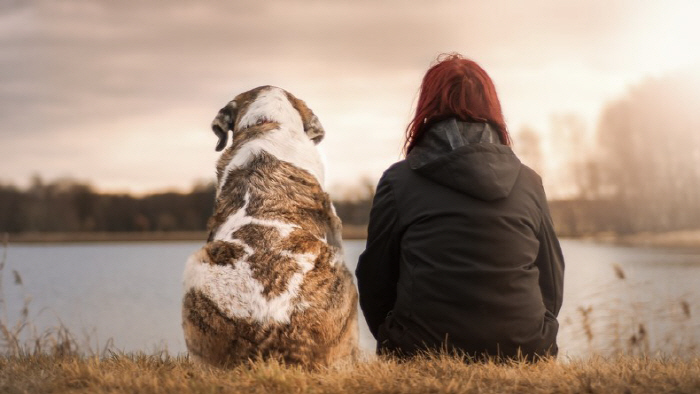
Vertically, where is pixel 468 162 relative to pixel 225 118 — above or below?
below

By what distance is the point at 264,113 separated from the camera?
569 cm

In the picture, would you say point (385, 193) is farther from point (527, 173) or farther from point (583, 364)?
point (583, 364)

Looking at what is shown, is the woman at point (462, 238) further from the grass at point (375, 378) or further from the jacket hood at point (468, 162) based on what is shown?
the grass at point (375, 378)

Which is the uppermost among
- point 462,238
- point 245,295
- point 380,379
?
point 462,238

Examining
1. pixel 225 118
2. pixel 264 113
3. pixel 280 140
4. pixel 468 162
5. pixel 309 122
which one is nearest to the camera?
pixel 468 162

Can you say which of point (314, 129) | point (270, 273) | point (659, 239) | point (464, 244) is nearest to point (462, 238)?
point (464, 244)

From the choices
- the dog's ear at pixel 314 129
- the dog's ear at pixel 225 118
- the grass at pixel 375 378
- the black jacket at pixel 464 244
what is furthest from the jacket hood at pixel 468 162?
the dog's ear at pixel 225 118

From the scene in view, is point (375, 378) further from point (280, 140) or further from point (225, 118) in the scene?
point (225, 118)

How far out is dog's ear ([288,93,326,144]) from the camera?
19.3ft

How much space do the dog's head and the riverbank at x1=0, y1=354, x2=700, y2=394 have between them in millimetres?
2110

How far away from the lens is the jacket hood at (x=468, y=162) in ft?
14.6

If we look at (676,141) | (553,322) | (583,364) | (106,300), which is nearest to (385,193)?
(553,322)

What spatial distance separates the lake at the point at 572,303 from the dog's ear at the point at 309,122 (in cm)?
117

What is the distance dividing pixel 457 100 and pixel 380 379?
6.82ft
